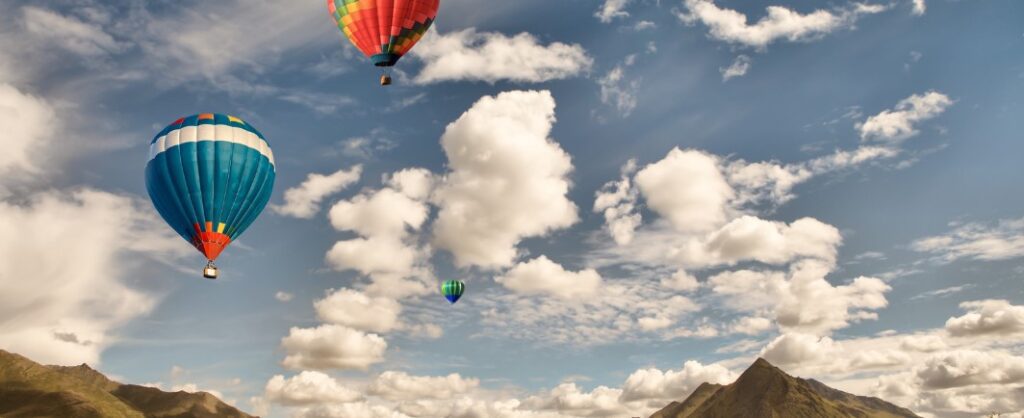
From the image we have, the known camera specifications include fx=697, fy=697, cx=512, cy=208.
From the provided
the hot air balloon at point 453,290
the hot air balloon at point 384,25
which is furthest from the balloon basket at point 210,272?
the hot air balloon at point 453,290

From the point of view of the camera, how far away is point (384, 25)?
8269cm

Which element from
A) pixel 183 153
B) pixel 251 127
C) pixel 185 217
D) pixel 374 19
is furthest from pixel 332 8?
pixel 185 217

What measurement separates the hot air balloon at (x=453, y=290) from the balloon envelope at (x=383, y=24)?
9561 centimetres

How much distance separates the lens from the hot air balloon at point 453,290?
6767 inches

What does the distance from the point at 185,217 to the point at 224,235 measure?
13.5 ft

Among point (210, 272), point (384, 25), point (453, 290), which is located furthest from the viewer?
point (453, 290)

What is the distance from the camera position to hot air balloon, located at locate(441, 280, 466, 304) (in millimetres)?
171875

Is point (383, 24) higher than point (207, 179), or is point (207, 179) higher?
point (383, 24)

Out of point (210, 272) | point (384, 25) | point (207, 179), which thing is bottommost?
point (210, 272)

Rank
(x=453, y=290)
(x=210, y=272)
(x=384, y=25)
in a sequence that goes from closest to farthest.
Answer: (x=210, y=272)
(x=384, y=25)
(x=453, y=290)

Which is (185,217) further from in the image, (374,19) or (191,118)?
(374,19)

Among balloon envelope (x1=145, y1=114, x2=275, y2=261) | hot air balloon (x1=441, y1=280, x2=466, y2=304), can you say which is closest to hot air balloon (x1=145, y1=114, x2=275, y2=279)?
balloon envelope (x1=145, y1=114, x2=275, y2=261)

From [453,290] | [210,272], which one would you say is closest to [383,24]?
[210,272]

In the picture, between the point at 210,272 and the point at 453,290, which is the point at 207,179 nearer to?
the point at 210,272
